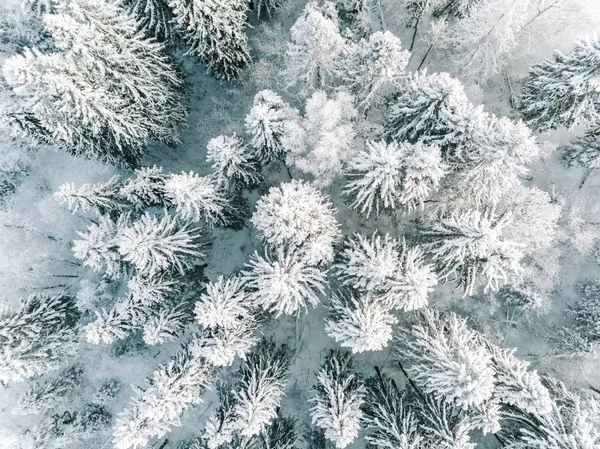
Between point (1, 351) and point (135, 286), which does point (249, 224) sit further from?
point (1, 351)

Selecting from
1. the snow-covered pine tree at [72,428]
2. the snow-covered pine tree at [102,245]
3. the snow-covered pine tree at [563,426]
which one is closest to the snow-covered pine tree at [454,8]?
the snow-covered pine tree at [563,426]

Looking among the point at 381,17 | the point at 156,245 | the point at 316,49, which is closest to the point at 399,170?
the point at 316,49

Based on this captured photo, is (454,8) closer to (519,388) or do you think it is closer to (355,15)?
(355,15)

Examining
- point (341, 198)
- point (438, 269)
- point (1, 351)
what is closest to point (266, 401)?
point (438, 269)

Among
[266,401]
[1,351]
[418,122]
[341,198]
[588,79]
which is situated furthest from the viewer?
[341,198]

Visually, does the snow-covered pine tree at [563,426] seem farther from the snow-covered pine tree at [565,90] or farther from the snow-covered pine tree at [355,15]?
the snow-covered pine tree at [355,15]
